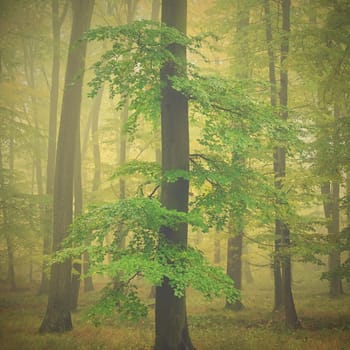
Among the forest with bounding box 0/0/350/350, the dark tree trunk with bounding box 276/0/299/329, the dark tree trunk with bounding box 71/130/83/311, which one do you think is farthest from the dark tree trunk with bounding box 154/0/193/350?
the dark tree trunk with bounding box 71/130/83/311

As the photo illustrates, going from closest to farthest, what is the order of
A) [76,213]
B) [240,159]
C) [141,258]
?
[141,258], [240,159], [76,213]

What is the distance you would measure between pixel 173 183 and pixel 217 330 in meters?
6.11

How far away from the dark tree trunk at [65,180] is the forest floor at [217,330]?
32.6 inches

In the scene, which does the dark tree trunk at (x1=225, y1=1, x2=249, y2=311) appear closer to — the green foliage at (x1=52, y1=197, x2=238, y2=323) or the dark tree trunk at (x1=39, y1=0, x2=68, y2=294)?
the green foliage at (x1=52, y1=197, x2=238, y2=323)

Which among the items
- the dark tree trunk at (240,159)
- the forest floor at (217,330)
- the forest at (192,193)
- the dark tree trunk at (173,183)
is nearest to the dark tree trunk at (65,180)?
the forest at (192,193)

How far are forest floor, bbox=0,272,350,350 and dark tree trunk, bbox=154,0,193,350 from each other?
3.24ft

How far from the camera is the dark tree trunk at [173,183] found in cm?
777

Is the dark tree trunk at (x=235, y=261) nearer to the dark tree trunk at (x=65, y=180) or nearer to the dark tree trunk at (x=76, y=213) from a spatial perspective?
the dark tree trunk at (x=76, y=213)

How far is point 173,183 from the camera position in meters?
8.24

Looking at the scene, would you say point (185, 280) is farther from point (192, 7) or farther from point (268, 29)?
point (192, 7)

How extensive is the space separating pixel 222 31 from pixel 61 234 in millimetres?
10982

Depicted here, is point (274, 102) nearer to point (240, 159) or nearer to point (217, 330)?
point (240, 159)

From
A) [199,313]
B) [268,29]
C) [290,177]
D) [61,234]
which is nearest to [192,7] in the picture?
[268,29]

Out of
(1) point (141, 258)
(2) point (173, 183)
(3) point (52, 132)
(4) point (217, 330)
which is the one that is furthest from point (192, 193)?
(3) point (52, 132)
